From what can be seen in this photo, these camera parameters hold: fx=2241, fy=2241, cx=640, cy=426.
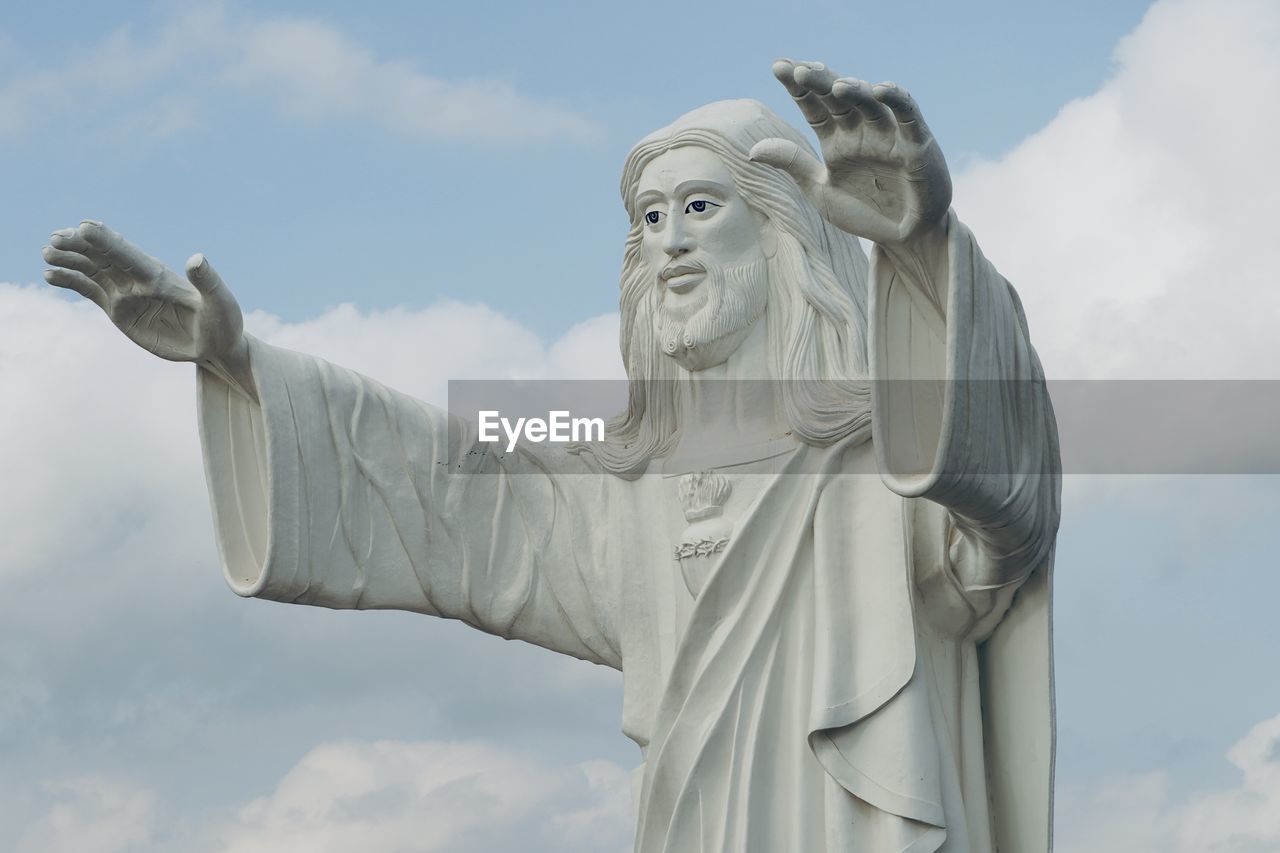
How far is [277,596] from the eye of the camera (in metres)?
8.65

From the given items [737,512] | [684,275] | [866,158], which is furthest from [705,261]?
[866,158]

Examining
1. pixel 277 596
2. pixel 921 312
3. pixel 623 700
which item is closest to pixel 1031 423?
pixel 921 312

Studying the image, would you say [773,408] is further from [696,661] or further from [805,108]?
[805,108]

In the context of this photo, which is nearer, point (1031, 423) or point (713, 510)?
point (1031, 423)

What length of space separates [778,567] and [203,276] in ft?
7.83

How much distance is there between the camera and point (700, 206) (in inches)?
346

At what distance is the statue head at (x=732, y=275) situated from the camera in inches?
339

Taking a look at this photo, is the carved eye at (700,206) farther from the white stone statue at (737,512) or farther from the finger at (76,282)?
the finger at (76,282)

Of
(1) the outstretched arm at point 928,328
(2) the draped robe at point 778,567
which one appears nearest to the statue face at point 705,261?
(2) the draped robe at point 778,567

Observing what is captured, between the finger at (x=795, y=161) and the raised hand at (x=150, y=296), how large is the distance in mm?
2385

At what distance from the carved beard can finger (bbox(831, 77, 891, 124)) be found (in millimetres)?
2075

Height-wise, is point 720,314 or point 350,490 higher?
point 720,314

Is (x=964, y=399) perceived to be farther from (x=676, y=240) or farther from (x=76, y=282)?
(x=76, y=282)

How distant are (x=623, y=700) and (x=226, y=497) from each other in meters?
1.75
